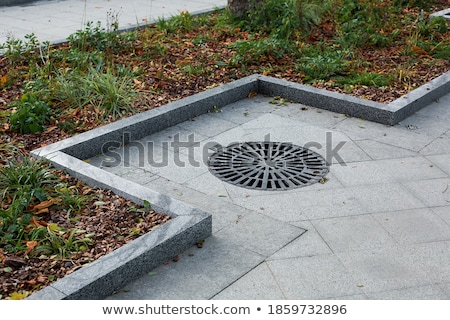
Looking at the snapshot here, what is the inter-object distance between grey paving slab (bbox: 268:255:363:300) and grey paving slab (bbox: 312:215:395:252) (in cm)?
21

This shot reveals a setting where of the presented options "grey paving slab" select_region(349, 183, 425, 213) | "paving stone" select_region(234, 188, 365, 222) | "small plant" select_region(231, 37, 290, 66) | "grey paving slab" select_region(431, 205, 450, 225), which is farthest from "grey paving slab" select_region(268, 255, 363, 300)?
"small plant" select_region(231, 37, 290, 66)

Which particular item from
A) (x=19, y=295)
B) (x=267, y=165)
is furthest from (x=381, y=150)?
(x=19, y=295)

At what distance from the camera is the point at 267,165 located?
5.61 meters

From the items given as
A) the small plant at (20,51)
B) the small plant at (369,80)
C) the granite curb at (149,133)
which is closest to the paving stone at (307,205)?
the granite curb at (149,133)

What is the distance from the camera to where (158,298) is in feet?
12.4

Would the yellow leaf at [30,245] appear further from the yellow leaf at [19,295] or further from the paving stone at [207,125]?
the paving stone at [207,125]

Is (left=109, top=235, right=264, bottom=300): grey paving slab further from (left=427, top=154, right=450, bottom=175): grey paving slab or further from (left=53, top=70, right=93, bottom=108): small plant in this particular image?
(left=53, top=70, right=93, bottom=108): small plant

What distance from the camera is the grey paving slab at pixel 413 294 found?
3.79 meters

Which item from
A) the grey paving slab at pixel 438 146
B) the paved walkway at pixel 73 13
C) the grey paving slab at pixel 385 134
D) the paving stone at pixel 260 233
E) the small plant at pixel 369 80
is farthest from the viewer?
the paved walkway at pixel 73 13

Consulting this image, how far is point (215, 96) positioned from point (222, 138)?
32.7 inches

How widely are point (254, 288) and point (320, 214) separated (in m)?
1.13

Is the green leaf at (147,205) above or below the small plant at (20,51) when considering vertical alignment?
below

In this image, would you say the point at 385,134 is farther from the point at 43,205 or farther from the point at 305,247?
the point at 43,205

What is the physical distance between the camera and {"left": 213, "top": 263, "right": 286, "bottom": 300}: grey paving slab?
3.79 meters
